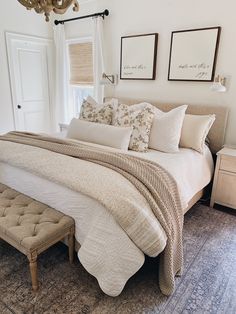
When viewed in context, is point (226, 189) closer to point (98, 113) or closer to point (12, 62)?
point (98, 113)

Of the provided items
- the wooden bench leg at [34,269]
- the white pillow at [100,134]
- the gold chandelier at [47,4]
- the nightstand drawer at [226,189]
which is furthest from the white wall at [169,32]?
the wooden bench leg at [34,269]

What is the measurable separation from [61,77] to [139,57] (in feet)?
5.45

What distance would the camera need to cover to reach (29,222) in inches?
65.2

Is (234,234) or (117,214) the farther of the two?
(234,234)

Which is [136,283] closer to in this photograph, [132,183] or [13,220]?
[132,183]

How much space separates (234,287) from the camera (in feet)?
5.65

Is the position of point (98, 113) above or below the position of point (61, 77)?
below

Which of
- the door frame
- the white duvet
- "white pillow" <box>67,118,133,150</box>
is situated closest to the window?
the door frame

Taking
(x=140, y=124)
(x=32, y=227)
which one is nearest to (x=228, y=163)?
(x=140, y=124)

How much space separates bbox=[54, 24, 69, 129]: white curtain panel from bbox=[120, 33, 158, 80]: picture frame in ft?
4.18

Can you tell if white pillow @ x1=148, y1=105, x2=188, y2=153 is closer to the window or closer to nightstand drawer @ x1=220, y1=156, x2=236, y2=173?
nightstand drawer @ x1=220, y1=156, x2=236, y2=173

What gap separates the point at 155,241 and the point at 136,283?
0.45m

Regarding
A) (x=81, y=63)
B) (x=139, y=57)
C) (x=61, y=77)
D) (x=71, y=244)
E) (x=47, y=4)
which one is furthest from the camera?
(x=61, y=77)

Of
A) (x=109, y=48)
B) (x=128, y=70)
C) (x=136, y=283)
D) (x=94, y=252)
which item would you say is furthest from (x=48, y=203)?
(x=109, y=48)
